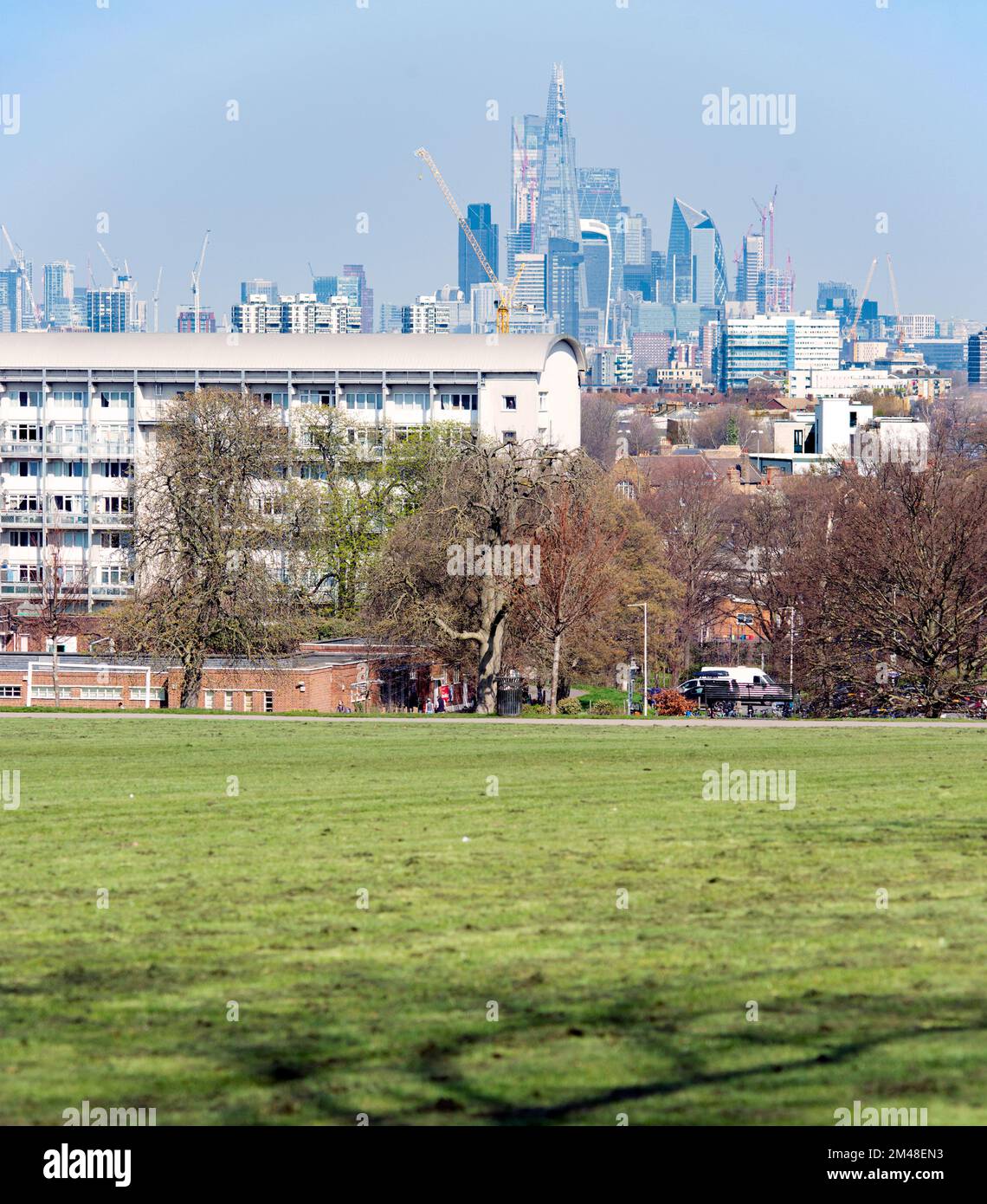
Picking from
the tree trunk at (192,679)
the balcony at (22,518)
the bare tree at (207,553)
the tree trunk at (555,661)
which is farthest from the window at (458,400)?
the tree trunk at (192,679)

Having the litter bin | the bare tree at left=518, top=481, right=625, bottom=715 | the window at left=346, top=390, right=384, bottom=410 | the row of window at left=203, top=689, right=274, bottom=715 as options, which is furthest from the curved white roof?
the litter bin

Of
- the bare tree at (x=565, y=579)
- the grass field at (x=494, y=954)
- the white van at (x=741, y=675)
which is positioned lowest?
the white van at (x=741, y=675)

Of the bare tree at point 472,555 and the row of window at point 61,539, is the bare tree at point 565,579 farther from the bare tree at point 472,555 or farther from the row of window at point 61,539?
the row of window at point 61,539

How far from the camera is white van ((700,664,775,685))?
92375 millimetres

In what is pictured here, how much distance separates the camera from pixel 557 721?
39.7m

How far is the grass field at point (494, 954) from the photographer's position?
34.5ft

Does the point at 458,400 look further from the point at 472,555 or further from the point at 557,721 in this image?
the point at 557,721

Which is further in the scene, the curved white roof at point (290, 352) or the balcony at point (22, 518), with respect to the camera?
the balcony at point (22, 518)

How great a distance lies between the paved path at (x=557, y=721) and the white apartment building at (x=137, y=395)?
215ft

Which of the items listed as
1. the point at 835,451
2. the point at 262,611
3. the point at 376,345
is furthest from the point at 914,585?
the point at 835,451

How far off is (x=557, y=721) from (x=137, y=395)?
250 feet

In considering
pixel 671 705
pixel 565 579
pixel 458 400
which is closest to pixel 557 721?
pixel 565 579

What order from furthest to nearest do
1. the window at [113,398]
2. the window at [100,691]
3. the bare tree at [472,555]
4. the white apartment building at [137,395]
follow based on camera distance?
1. the window at [113,398]
2. the white apartment building at [137,395]
3. the window at [100,691]
4. the bare tree at [472,555]

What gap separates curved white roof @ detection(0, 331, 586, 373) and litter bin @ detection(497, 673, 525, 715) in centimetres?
4349
